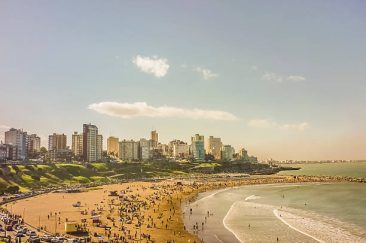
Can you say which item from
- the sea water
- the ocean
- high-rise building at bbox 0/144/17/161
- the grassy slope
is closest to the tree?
the grassy slope

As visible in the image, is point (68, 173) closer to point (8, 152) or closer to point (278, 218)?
Result: point (8, 152)

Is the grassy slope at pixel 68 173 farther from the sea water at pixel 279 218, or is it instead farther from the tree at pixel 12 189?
the sea water at pixel 279 218

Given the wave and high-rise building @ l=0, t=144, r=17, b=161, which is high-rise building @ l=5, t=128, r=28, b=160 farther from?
the wave

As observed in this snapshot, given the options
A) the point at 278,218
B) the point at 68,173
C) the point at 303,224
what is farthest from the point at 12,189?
the point at 303,224

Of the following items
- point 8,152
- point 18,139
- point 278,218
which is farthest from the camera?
point 18,139

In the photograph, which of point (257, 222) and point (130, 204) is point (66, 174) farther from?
point (257, 222)
